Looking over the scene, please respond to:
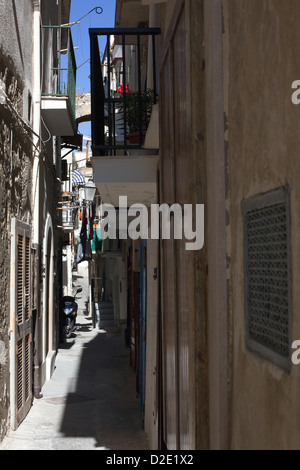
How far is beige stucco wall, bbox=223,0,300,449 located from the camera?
5.64ft

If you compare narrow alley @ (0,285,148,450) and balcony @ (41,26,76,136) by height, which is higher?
balcony @ (41,26,76,136)

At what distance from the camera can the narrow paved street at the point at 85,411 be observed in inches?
284

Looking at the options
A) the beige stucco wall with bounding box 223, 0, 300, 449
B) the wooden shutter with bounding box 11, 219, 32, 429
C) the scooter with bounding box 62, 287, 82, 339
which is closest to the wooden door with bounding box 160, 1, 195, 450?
the beige stucco wall with bounding box 223, 0, 300, 449

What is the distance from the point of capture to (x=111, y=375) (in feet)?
39.9

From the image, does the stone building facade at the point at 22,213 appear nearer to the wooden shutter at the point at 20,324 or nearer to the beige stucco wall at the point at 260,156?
the wooden shutter at the point at 20,324

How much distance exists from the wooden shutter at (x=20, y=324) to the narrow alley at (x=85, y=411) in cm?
33

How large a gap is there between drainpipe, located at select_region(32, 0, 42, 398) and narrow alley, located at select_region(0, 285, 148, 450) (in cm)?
68

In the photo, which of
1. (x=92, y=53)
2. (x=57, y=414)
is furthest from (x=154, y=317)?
(x=92, y=53)

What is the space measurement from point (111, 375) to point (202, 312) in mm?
9568

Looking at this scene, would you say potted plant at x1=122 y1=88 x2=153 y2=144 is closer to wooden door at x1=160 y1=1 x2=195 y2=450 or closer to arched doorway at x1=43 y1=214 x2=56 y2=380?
wooden door at x1=160 y1=1 x2=195 y2=450

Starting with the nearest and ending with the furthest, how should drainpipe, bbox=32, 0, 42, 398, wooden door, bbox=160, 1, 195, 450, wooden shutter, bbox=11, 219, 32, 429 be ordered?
wooden door, bbox=160, 1, 195, 450 → wooden shutter, bbox=11, 219, 32, 429 → drainpipe, bbox=32, 0, 42, 398

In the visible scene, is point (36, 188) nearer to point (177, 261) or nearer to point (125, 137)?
point (125, 137)

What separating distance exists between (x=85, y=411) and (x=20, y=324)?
1778 millimetres
